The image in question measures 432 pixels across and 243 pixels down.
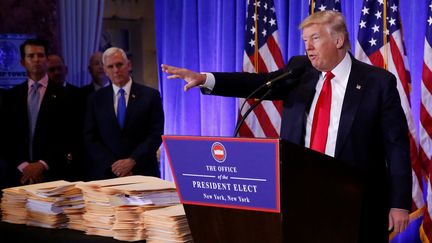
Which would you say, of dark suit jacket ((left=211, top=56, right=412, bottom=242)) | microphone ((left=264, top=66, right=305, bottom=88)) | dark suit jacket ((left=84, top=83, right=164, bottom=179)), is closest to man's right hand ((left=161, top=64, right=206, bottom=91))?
dark suit jacket ((left=211, top=56, right=412, bottom=242))

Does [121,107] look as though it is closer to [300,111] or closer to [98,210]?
[98,210]

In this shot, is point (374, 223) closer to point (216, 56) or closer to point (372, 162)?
point (372, 162)

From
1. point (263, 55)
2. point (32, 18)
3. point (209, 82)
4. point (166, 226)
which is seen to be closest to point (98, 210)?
point (166, 226)

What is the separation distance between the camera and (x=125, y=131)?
418cm

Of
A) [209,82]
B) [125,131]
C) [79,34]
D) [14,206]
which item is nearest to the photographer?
[209,82]

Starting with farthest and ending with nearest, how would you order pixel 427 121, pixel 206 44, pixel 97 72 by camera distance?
pixel 206 44 < pixel 97 72 < pixel 427 121

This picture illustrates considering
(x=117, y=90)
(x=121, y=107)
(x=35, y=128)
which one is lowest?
(x=35, y=128)

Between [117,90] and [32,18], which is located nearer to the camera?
[117,90]

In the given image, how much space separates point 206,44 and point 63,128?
1852 millimetres

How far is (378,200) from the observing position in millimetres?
2605

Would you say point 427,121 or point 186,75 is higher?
point 186,75

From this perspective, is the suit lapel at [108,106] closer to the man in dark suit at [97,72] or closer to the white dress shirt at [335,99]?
the man in dark suit at [97,72]

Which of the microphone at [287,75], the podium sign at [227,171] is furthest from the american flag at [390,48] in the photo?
the podium sign at [227,171]

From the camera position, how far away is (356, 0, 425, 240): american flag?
445 cm
